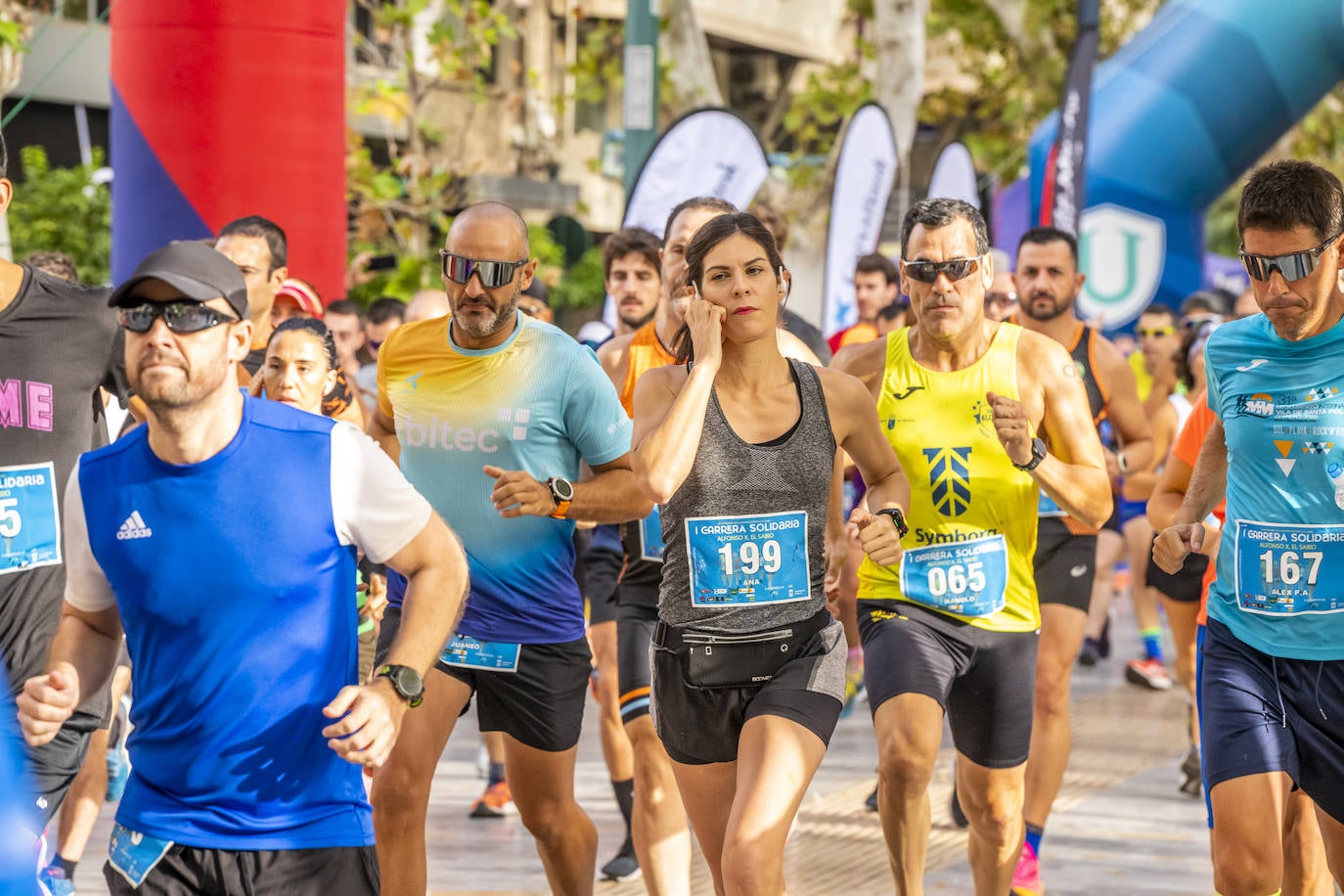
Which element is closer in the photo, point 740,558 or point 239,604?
point 239,604

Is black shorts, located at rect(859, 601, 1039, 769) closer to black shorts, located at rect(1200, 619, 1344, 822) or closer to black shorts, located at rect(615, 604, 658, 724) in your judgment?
black shorts, located at rect(615, 604, 658, 724)

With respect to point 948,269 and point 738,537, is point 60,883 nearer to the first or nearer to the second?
point 738,537

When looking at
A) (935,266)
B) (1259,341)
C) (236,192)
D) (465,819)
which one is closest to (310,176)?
(236,192)

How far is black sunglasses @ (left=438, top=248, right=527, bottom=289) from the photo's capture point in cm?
536

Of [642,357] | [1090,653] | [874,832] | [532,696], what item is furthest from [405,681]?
[1090,653]

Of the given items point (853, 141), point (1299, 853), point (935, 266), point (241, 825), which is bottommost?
point (1299, 853)

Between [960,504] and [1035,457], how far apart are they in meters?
0.36

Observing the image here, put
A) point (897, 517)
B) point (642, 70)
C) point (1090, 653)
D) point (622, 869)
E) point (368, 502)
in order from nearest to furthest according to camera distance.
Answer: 1. point (368, 502)
2. point (897, 517)
3. point (622, 869)
4. point (642, 70)
5. point (1090, 653)

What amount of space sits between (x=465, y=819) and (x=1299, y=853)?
3637mm

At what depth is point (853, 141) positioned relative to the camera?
1324 centimetres

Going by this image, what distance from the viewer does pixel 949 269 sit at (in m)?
5.70

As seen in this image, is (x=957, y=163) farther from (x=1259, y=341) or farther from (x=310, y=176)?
(x=1259, y=341)

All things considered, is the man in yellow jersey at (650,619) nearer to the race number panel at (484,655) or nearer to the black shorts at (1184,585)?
the race number panel at (484,655)

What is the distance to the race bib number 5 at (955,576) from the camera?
5578mm
